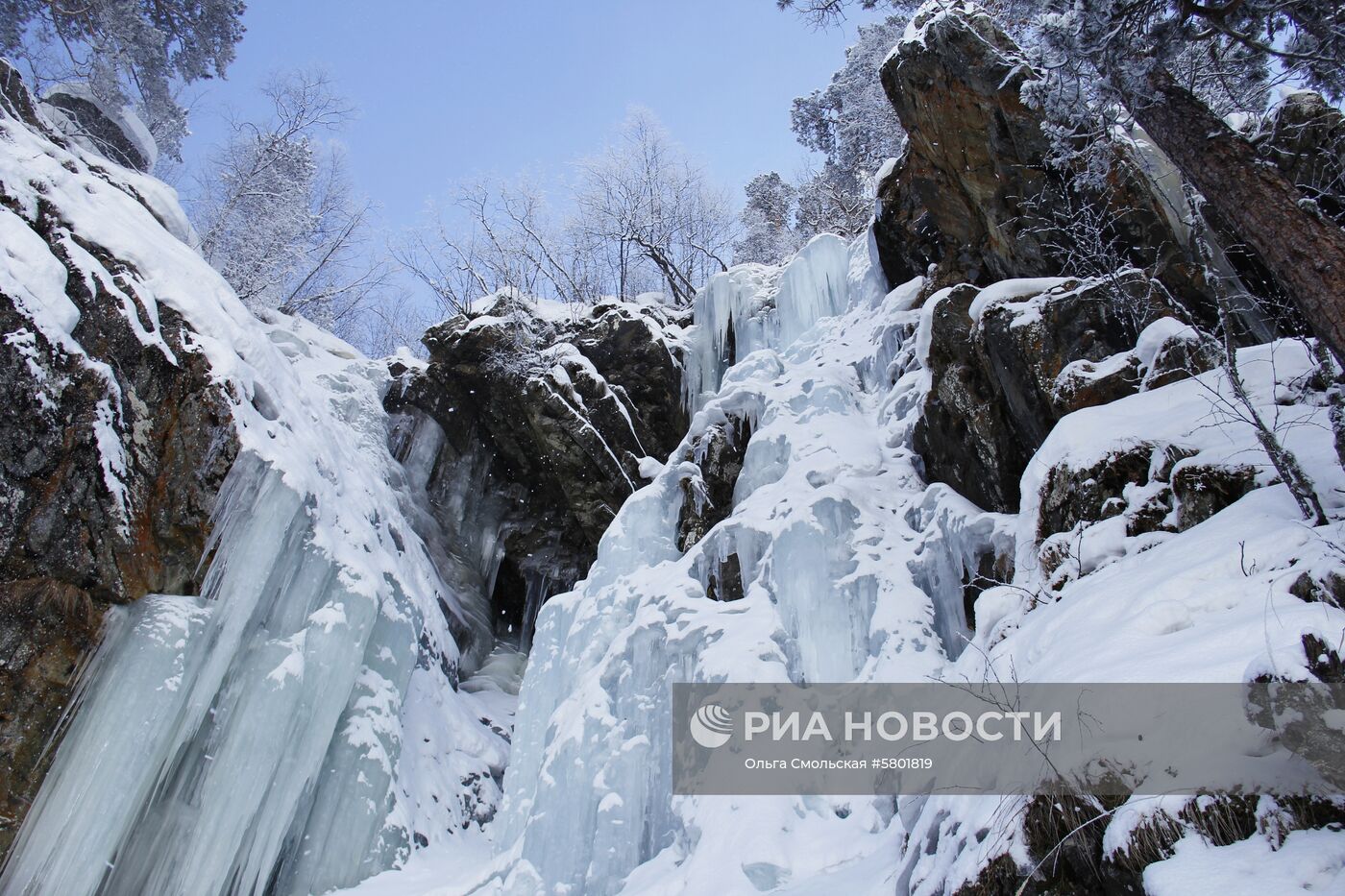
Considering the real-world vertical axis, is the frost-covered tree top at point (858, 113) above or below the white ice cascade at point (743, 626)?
above

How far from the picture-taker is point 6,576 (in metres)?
6.99

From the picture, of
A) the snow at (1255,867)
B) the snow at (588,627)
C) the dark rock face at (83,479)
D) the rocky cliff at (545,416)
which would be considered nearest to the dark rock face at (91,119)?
the snow at (588,627)

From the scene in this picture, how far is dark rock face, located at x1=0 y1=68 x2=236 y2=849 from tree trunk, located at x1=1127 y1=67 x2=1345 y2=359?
8.68 m

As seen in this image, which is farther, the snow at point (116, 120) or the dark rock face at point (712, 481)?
the snow at point (116, 120)

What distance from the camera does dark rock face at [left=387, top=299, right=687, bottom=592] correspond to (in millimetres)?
12383

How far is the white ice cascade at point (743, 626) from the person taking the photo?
6004 mm

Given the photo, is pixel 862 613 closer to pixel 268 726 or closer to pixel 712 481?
pixel 712 481

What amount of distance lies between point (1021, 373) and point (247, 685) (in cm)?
835

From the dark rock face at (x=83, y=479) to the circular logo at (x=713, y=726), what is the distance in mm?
5380

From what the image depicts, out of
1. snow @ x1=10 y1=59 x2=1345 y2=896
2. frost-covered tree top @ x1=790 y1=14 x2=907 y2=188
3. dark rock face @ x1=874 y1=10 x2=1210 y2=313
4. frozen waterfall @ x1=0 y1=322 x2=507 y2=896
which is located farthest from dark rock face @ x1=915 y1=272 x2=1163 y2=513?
frost-covered tree top @ x1=790 y1=14 x2=907 y2=188

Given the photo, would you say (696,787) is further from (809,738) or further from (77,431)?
(77,431)

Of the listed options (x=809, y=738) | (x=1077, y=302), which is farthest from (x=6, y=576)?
(x=1077, y=302)

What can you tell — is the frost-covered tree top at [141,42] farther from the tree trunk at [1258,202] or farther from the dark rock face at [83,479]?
the tree trunk at [1258,202]

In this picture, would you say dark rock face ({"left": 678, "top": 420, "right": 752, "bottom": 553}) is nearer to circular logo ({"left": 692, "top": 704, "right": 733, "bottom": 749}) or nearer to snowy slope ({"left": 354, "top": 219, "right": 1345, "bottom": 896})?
snowy slope ({"left": 354, "top": 219, "right": 1345, "bottom": 896})
